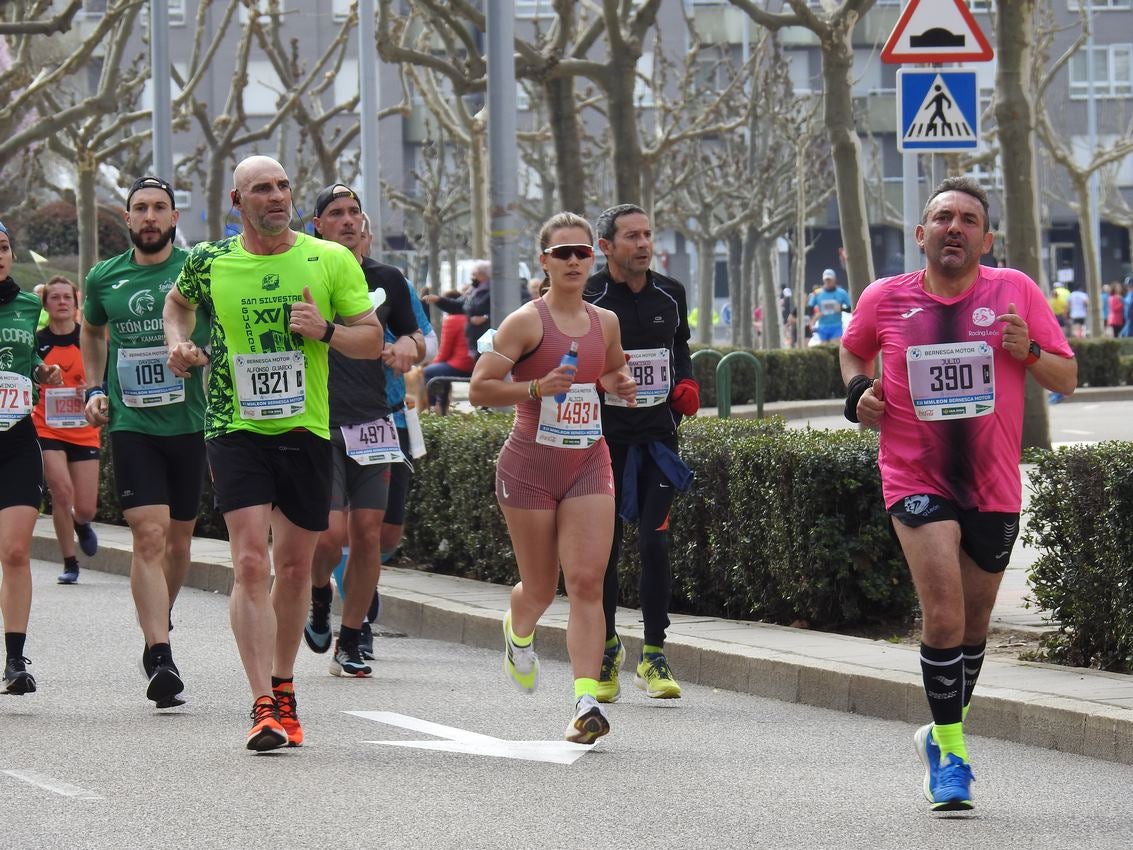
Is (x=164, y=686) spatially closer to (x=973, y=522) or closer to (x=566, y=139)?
(x=973, y=522)

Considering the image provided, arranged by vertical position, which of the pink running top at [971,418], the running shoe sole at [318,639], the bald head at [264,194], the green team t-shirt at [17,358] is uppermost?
the bald head at [264,194]

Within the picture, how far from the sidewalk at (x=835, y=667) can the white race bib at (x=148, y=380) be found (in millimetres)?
2372

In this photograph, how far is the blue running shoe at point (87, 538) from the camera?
14.1 m

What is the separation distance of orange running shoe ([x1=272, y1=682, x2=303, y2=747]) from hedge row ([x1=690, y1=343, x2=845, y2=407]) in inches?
835

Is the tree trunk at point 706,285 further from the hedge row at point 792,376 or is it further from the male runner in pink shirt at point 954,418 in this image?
the male runner in pink shirt at point 954,418

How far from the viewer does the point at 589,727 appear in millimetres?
7496

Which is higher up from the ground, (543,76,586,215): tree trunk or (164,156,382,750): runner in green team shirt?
(543,76,586,215): tree trunk

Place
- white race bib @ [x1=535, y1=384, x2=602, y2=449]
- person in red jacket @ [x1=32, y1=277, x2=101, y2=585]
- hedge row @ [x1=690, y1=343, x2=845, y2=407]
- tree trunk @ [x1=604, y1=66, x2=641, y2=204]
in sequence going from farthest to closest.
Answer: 1. hedge row @ [x1=690, y1=343, x2=845, y2=407]
2. tree trunk @ [x1=604, y1=66, x2=641, y2=204]
3. person in red jacket @ [x1=32, y1=277, x2=101, y2=585]
4. white race bib @ [x1=535, y1=384, x2=602, y2=449]

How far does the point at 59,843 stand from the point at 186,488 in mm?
3000

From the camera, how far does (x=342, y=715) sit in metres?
8.48

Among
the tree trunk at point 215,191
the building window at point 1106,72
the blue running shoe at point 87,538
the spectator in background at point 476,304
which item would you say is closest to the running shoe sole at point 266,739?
the blue running shoe at point 87,538

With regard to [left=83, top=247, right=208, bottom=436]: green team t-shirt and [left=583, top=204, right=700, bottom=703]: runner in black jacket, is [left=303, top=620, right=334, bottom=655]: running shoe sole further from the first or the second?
[left=583, top=204, right=700, bottom=703]: runner in black jacket

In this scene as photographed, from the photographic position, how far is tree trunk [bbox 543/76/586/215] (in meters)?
20.0

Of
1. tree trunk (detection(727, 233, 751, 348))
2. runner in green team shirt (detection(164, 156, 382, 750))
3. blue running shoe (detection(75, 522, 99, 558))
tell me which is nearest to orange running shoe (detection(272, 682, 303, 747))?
runner in green team shirt (detection(164, 156, 382, 750))
